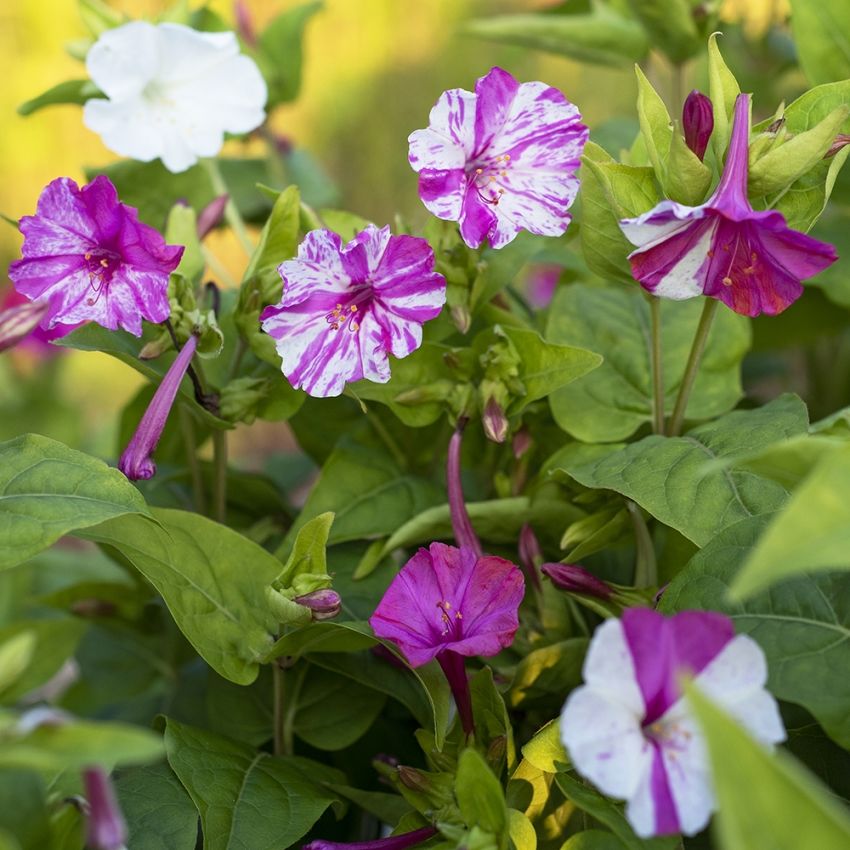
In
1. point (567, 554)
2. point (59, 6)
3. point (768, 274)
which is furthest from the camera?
point (59, 6)

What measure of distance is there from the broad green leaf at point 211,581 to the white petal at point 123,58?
307 millimetres

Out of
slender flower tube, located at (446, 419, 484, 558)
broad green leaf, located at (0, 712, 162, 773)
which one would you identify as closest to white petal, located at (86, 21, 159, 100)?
slender flower tube, located at (446, 419, 484, 558)

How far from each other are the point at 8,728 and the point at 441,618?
22 cm

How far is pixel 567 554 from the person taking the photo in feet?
2.16

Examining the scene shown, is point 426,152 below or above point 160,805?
above

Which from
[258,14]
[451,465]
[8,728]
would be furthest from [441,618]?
[258,14]

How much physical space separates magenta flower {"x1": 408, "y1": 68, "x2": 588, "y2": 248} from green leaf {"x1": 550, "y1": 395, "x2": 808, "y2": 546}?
5.1 inches

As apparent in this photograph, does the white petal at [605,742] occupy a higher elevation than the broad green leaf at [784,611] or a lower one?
higher

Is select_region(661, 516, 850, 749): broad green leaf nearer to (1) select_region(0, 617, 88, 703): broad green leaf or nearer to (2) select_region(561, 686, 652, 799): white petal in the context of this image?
(2) select_region(561, 686, 652, 799): white petal

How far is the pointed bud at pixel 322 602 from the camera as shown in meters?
0.55

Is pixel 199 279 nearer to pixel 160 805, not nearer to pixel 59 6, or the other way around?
pixel 160 805

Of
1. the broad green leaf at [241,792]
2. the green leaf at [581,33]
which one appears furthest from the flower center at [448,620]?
the green leaf at [581,33]

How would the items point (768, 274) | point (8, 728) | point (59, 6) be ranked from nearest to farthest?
point (8, 728) < point (768, 274) < point (59, 6)

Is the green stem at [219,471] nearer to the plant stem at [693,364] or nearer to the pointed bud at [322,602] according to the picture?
the pointed bud at [322,602]
